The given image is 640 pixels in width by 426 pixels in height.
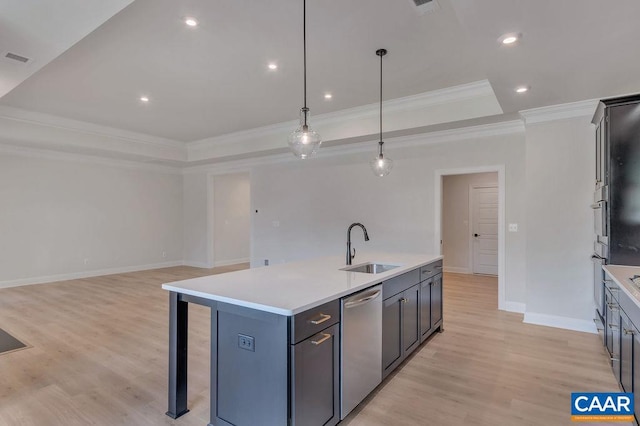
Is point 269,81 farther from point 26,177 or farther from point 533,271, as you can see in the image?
point 26,177

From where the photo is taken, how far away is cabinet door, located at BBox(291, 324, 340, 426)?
5.81ft

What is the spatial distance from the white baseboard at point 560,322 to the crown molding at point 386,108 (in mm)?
2816

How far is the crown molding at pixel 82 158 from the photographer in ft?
20.7

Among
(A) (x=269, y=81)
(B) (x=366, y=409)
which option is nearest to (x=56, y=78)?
(A) (x=269, y=81)

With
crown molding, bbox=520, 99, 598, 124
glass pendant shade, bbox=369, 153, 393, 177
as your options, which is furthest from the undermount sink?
crown molding, bbox=520, 99, 598, 124

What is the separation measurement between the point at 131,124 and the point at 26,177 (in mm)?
2296

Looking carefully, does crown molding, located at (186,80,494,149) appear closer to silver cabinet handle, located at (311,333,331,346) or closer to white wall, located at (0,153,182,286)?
white wall, located at (0,153,182,286)

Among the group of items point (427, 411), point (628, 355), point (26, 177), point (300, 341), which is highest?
point (26, 177)

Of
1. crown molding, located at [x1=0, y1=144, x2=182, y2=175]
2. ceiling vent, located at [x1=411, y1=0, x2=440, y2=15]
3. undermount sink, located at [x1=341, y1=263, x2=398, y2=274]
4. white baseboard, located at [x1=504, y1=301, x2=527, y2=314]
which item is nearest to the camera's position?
ceiling vent, located at [x1=411, y1=0, x2=440, y2=15]

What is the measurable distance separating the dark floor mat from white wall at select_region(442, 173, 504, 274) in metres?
7.59

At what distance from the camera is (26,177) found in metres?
6.45

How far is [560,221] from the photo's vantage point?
13.5 feet
